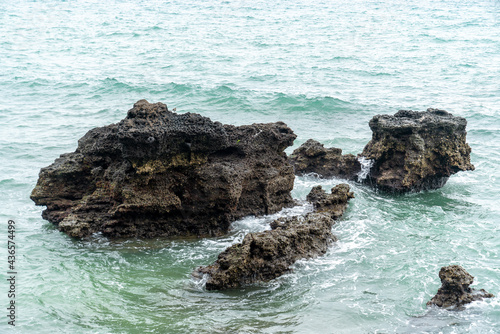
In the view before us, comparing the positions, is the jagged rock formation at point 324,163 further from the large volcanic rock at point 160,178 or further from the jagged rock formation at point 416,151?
the large volcanic rock at point 160,178

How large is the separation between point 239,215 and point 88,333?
4201 mm

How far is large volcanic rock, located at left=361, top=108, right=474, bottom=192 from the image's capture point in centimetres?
1136

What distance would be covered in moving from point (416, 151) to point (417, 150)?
0.11 ft

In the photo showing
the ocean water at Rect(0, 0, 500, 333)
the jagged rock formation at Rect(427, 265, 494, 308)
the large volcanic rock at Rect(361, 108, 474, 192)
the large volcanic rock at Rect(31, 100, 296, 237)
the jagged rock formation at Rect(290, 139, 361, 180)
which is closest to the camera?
the jagged rock formation at Rect(427, 265, 494, 308)

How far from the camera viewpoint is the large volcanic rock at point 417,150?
11359 millimetres

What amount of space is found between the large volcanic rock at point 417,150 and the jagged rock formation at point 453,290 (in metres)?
4.53

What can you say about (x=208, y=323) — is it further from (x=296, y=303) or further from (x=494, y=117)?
(x=494, y=117)

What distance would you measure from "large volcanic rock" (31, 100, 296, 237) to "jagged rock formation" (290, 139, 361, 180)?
2576 millimetres

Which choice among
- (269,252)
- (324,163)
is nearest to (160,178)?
(269,252)

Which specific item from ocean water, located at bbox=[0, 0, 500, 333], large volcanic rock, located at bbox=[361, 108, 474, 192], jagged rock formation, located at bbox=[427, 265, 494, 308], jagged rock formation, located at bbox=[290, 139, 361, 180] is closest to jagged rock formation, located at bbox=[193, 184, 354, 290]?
ocean water, located at bbox=[0, 0, 500, 333]

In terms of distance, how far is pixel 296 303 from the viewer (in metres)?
7.14

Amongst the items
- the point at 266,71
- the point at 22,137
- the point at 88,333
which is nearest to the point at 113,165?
the point at 88,333

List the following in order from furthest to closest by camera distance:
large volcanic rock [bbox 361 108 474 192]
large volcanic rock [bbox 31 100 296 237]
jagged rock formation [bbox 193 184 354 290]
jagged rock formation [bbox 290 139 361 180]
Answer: jagged rock formation [bbox 290 139 361 180] < large volcanic rock [bbox 361 108 474 192] < large volcanic rock [bbox 31 100 296 237] < jagged rock formation [bbox 193 184 354 290]

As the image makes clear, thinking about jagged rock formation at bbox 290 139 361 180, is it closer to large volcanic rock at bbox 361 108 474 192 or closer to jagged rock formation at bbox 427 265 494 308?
large volcanic rock at bbox 361 108 474 192
